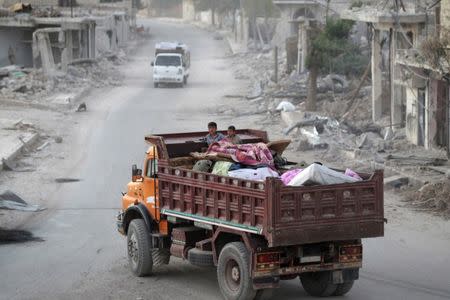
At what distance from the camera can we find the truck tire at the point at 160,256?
53.2ft

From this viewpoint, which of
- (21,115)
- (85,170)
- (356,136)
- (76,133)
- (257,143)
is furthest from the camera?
(21,115)

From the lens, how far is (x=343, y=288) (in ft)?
48.2

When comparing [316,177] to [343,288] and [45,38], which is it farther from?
[45,38]

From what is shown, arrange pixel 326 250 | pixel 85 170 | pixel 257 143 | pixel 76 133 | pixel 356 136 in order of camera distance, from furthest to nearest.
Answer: pixel 76 133 → pixel 356 136 → pixel 85 170 → pixel 257 143 → pixel 326 250

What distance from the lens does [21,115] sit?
42188mm

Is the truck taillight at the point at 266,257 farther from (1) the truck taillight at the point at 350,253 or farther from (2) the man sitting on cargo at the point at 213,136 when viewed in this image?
(2) the man sitting on cargo at the point at 213,136

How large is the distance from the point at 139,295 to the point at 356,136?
62.5ft

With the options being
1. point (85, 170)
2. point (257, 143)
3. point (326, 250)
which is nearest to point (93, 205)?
point (85, 170)

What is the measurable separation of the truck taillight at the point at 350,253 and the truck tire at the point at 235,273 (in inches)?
52.6

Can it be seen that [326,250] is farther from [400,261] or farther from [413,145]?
[413,145]

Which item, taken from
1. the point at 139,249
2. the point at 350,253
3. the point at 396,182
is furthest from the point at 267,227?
the point at 396,182

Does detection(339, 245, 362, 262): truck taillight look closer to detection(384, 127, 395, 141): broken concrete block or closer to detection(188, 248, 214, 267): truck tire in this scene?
detection(188, 248, 214, 267): truck tire

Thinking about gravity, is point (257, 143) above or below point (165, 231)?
above

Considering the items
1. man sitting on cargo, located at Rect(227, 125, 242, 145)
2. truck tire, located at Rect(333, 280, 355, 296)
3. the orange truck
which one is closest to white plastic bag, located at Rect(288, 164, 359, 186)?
the orange truck
